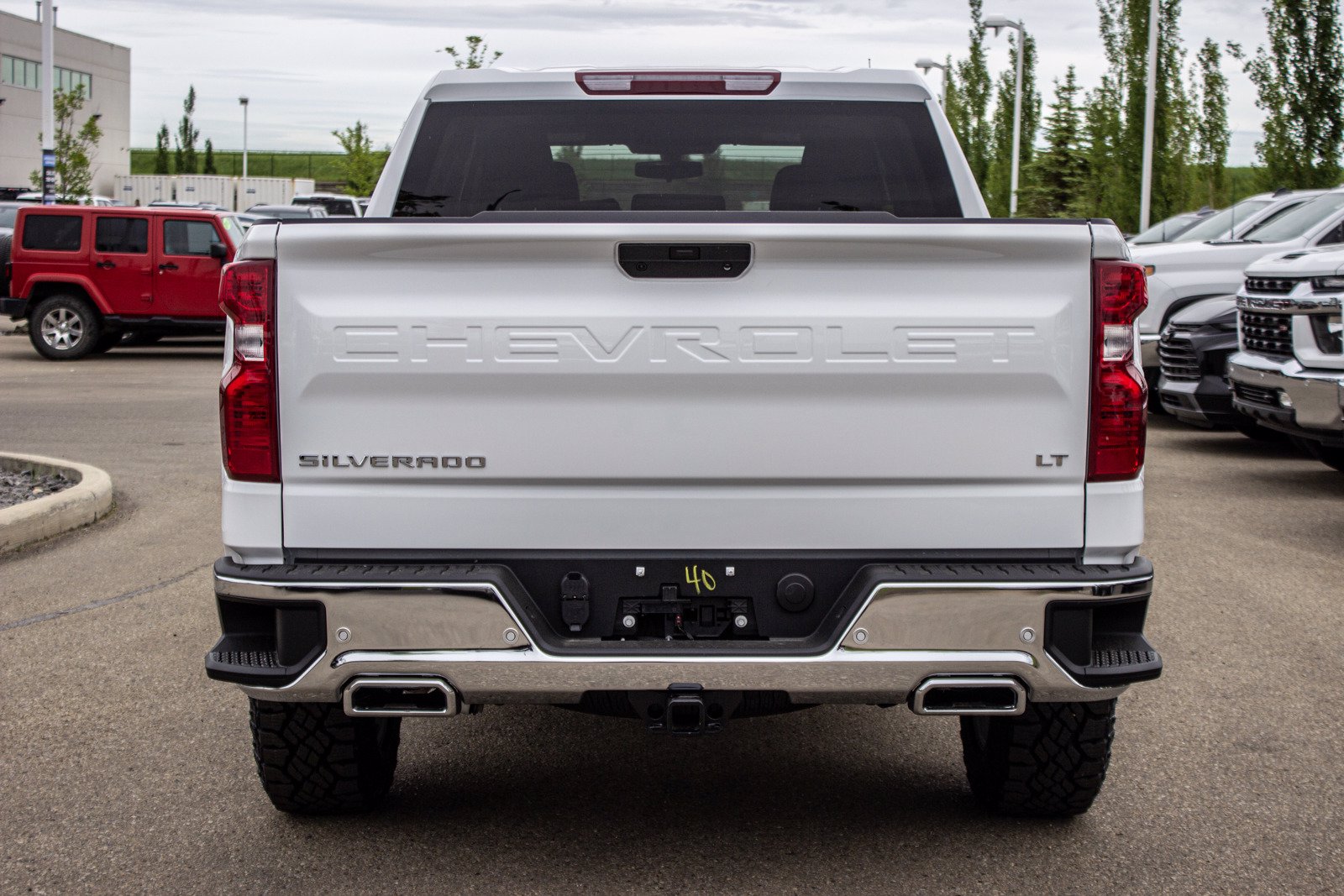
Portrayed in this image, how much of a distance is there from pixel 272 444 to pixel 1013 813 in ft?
7.22

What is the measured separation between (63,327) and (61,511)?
13007mm

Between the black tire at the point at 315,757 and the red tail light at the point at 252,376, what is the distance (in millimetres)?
732

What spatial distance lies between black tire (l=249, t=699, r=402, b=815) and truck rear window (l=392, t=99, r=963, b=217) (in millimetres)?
1787

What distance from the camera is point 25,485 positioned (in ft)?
32.2

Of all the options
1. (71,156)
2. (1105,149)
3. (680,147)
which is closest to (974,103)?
(1105,149)

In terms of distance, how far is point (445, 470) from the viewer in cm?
357

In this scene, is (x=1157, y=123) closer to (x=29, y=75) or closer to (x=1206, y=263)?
(x=1206, y=263)

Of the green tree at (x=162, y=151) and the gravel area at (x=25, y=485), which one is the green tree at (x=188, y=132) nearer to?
the green tree at (x=162, y=151)

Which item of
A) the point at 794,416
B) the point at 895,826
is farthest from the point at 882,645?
the point at 895,826

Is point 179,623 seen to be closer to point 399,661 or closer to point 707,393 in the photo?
point 399,661

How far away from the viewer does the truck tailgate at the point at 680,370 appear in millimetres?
3529

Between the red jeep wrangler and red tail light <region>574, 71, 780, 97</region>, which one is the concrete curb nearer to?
red tail light <region>574, 71, 780, 97</region>

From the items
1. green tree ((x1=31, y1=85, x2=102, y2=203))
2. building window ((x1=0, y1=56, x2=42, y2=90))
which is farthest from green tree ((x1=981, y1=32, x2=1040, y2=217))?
building window ((x1=0, y1=56, x2=42, y2=90))

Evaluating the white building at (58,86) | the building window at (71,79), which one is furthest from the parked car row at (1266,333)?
the building window at (71,79)
